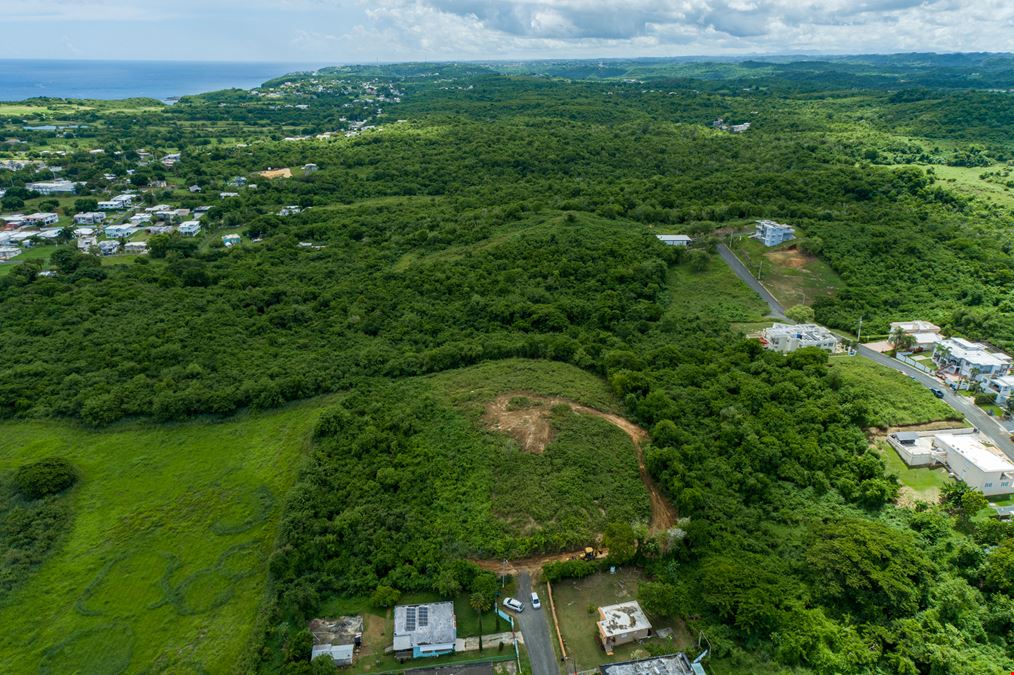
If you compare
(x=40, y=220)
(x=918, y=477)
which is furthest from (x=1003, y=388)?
(x=40, y=220)

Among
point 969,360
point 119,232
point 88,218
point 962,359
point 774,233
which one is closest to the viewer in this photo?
point 969,360

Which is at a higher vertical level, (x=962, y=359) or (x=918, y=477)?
(x=962, y=359)

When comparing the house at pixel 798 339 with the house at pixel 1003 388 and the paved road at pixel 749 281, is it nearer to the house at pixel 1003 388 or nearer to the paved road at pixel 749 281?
the paved road at pixel 749 281

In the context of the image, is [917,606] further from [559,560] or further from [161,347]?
[161,347]

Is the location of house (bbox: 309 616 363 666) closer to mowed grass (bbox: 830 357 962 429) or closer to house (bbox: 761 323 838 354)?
mowed grass (bbox: 830 357 962 429)

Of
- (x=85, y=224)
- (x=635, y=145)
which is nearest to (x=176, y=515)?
(x=85, y=224)

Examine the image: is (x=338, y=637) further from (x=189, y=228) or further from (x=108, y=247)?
(x=189, y=228)

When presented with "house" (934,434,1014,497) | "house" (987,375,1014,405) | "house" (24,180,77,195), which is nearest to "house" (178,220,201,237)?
"house" (24,180,77,195)
